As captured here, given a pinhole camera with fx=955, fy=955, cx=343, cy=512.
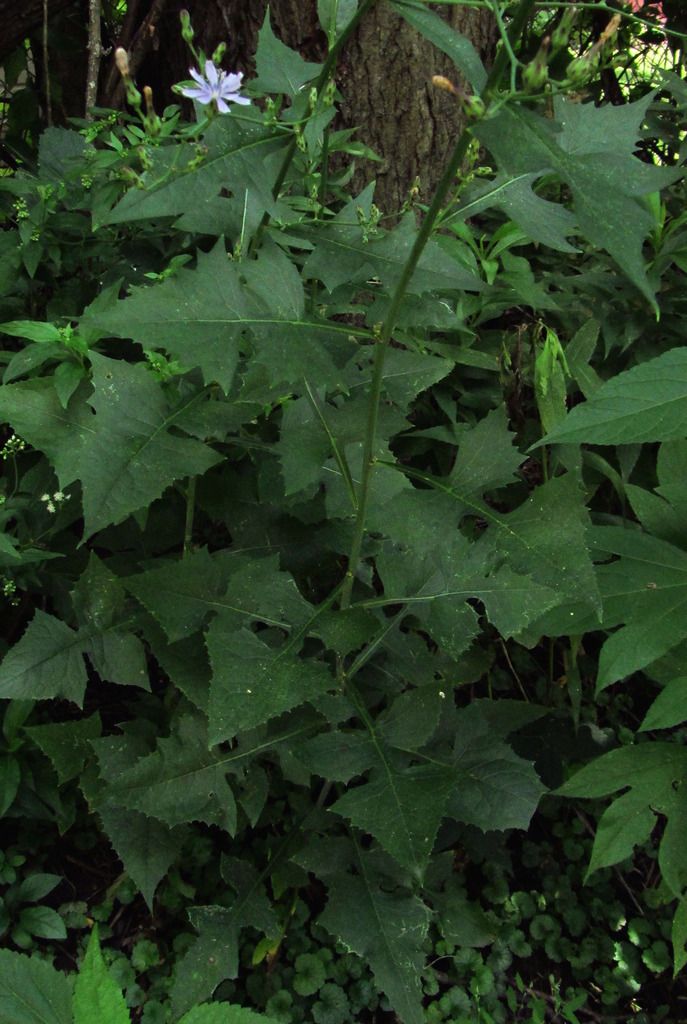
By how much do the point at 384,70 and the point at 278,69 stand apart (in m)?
0.96

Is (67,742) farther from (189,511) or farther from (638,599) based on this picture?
(638,599)

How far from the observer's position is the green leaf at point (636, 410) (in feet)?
4.73

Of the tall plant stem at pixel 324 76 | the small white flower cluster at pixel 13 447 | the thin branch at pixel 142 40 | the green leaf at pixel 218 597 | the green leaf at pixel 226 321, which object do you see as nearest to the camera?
the tall plant stem at pixel 324 76

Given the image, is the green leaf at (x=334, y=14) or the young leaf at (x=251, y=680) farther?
the green leaf at (x=334, y=14)

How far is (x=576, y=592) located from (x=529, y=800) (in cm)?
50

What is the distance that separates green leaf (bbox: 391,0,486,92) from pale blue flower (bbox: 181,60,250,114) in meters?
0.25

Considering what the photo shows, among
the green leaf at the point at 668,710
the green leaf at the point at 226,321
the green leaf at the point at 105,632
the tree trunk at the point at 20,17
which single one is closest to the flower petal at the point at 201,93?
the green leaf at the point at 226,321

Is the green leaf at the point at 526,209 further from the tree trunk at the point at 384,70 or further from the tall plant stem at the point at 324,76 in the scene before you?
the tree trunk at the point at 384,70

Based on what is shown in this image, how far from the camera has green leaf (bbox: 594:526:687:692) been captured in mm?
1813

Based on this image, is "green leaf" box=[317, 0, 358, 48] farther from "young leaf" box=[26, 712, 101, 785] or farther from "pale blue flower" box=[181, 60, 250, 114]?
"young leaf" box=[26, 712, 101, 785]

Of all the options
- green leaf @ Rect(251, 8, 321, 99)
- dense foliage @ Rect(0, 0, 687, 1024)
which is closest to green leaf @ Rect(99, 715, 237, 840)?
dense foliage @ Rect(0, 0, 687, 1024)

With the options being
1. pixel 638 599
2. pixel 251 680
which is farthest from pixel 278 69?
pixel 638 599

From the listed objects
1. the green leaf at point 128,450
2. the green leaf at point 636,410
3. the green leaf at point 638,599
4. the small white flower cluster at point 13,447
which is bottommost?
the green leaf at point 638,599

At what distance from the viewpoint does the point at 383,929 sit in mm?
1812
